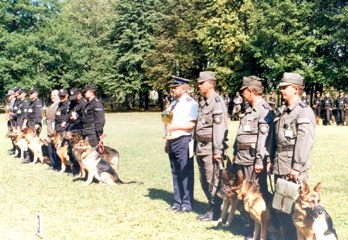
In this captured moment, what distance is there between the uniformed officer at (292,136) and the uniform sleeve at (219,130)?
1127 millimetres

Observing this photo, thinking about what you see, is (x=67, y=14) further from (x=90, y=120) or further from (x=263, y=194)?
(x=263, y=194)

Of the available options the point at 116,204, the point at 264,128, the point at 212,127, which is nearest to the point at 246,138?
the point at 264,128

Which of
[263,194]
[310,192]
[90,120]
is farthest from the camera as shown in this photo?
[90,120]

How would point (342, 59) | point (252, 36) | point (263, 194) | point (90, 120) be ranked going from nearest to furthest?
1. point (263, 194)
2. point (90, 120)
3. point (342, 59)
4. point (252, 36)

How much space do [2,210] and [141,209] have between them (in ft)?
8.01

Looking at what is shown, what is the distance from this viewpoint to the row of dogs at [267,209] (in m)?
4.69

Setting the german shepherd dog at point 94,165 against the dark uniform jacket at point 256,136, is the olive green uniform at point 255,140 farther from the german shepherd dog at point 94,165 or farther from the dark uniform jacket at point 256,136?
the german shepherd dog at point 94,165

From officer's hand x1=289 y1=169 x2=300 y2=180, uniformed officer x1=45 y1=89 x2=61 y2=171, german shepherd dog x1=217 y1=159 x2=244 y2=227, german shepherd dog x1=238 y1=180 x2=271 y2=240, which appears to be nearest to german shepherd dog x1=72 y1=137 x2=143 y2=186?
uniformed officer x1=45 y1=89 x2=61 y2=171

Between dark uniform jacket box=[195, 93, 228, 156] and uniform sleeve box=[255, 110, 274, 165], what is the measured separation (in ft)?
2.64

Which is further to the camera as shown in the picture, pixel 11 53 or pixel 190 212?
pixel 11 53

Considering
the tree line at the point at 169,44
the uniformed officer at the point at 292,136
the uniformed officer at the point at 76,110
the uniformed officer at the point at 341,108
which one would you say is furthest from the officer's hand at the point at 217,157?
the tree line at the point at 169,44

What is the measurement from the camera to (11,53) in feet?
142

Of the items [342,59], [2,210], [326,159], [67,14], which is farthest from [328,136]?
[67,14]

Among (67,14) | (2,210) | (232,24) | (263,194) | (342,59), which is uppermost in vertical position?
(67,14)
